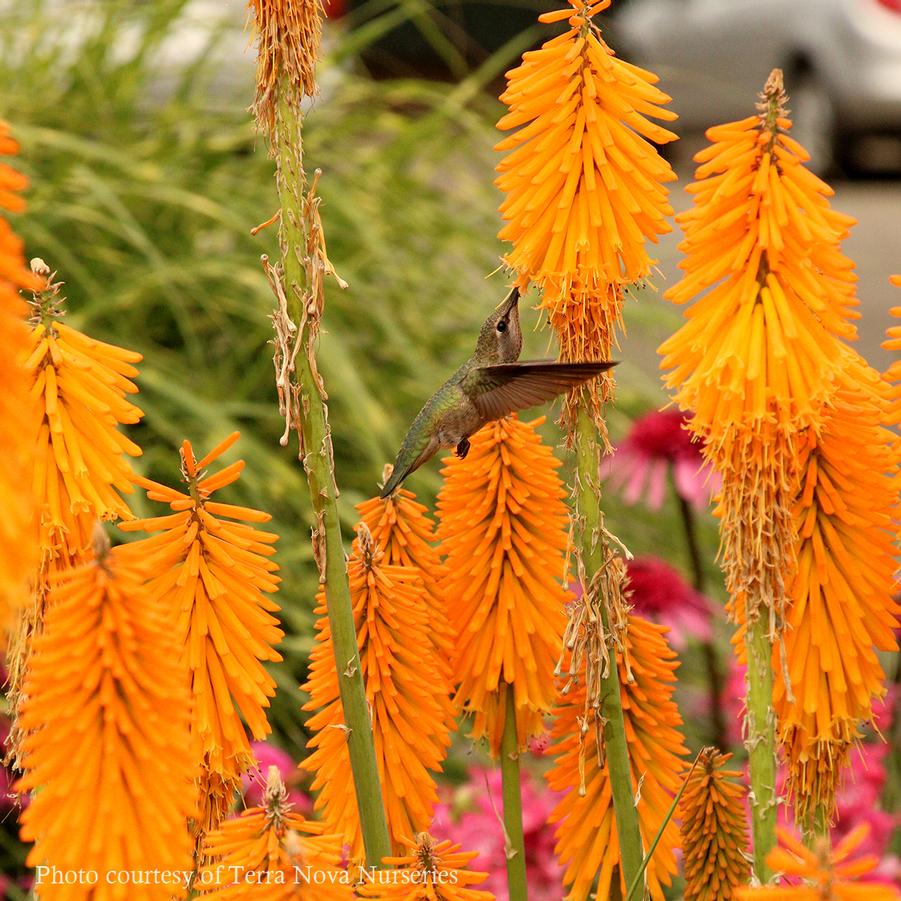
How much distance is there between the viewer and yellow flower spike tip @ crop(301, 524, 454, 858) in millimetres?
1688

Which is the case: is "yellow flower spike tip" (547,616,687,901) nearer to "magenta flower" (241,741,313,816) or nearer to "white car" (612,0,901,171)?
"magenta flower" (241,741,313,816)

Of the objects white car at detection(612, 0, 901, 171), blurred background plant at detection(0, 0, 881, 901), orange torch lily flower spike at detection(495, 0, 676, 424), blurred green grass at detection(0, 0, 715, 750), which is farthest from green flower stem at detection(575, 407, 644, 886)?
white car at detection(612, 0, 901, 171)

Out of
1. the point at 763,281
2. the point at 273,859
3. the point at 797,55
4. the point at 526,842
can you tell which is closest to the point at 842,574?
the point at 763,281

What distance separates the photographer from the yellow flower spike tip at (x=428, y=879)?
1341mm

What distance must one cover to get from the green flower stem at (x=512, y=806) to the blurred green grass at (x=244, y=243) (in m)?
2.51

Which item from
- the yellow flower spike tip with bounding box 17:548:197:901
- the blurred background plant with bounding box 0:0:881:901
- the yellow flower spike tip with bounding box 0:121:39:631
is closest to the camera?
the yellow flower spike tip with bounding box 0:121:39:631

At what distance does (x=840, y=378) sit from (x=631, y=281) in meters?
0.26

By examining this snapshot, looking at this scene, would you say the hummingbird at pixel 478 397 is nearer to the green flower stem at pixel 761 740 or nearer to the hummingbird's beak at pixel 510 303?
the hummingbird's beak at pixel 510 303

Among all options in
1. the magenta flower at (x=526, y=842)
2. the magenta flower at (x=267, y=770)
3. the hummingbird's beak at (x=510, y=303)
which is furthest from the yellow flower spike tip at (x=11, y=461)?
the magenta flower at (x=526, y=842)

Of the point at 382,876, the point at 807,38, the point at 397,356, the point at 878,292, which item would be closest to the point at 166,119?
the point at 397,356

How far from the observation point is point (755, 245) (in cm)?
157

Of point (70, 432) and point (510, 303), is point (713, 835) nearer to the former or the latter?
point (510, 303)

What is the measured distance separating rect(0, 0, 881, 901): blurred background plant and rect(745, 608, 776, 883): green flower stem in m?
2.72

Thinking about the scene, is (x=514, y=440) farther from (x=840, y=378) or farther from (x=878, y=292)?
(x=878, y=292)
